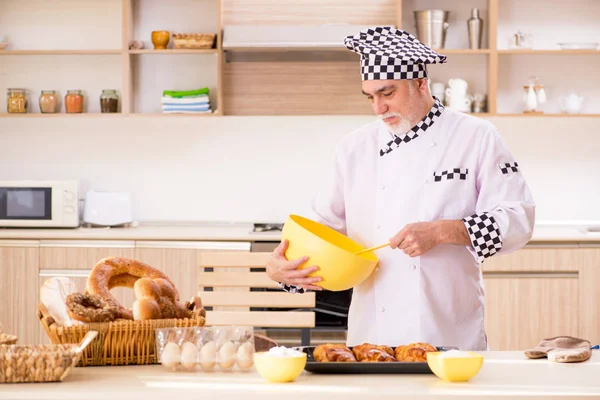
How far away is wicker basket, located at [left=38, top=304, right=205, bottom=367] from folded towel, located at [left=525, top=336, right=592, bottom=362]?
81cm

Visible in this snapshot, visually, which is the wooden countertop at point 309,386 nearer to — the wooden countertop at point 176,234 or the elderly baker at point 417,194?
the elderly baker at point 417,194

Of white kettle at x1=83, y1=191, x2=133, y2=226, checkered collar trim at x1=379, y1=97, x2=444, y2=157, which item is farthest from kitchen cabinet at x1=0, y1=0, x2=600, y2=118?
checkered collar trim at x1=379, y1=97, x2=444, y2=157

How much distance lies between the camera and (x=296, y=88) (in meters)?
4.80

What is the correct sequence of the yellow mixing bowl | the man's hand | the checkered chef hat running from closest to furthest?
the yellow mixing bowl, the man's hand, the checkered chef hat

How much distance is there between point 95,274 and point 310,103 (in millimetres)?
3013

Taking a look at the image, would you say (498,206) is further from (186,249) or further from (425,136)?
(186,249)

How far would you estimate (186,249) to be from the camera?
429 centimetres

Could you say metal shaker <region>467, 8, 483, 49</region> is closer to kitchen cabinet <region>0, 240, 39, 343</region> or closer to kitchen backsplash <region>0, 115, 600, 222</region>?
kitchen backsplash <region>0, 115, 600, 222</region>

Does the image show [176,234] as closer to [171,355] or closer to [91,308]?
[91,308]

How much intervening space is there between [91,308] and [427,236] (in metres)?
0.78

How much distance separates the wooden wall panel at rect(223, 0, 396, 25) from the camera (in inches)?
185

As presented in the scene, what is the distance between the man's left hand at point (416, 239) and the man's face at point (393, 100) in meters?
0.33

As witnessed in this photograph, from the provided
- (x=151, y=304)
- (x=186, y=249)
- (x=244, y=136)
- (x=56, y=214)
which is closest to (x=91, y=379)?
(x=151, y=304)

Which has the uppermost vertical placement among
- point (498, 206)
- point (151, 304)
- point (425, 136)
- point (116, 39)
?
point (116, 39)
